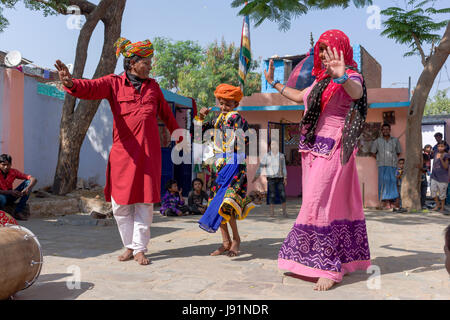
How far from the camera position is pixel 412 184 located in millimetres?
10328

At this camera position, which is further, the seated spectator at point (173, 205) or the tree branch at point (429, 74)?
the tree branch at point (429, 74)

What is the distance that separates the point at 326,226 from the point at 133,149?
6.62ft

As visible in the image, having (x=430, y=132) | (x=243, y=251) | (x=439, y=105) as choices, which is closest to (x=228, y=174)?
(x=243, y=251)

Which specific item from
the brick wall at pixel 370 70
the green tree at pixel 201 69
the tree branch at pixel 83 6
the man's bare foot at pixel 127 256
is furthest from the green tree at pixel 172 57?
the man's bare foot at pixel 127 256

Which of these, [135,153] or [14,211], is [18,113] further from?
[135,153]

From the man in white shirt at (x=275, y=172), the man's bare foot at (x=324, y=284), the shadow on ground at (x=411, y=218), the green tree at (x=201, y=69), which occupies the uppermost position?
the green tree at (x=201, y=69)

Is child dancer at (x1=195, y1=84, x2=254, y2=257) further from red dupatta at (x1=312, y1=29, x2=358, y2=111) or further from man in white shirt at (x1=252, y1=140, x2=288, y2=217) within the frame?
man in white shirt at (x1=252, y1=140, x2=288, y2=217)

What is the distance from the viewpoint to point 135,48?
14.4 ft

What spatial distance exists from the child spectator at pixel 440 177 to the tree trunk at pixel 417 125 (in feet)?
2.24

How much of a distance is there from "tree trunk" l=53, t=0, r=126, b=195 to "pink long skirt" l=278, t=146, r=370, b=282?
6.80m

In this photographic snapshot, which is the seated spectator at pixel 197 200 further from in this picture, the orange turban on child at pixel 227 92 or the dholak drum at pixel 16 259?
the dholak drum at pixel 16 259

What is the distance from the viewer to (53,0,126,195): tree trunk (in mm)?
9383

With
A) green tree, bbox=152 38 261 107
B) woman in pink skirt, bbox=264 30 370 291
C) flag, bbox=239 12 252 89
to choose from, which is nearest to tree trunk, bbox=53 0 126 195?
flag, bbox=239 12 252 89

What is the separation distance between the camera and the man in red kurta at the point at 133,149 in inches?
171
